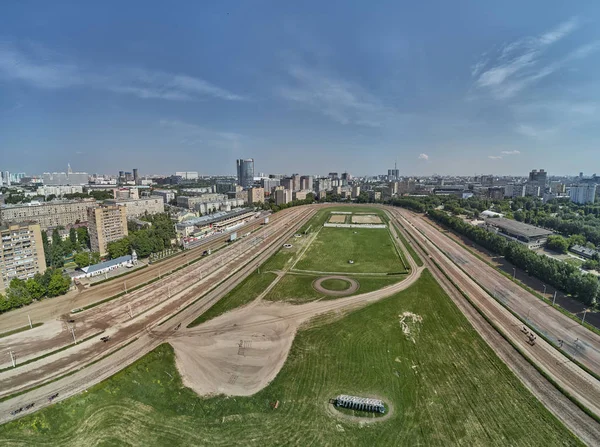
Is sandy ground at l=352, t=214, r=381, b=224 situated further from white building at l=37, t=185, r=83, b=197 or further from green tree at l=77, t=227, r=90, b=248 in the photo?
white building at l=37, t=185, r=83, b=197

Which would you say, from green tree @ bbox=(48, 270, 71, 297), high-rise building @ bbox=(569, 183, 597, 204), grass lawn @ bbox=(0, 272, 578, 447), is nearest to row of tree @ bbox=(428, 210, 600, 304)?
grass lawn @ bbox=(0, 272, 578, 447)

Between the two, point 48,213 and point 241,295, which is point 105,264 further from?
point 48,213

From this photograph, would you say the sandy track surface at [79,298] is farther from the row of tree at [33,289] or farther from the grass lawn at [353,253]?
the grass lawn at [353,253]

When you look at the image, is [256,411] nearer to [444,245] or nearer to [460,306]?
[460,306]

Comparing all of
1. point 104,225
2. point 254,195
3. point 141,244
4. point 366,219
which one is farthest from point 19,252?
point 254,195

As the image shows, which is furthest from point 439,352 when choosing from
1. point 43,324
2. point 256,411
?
point 43,324

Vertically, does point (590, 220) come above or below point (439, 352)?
above
